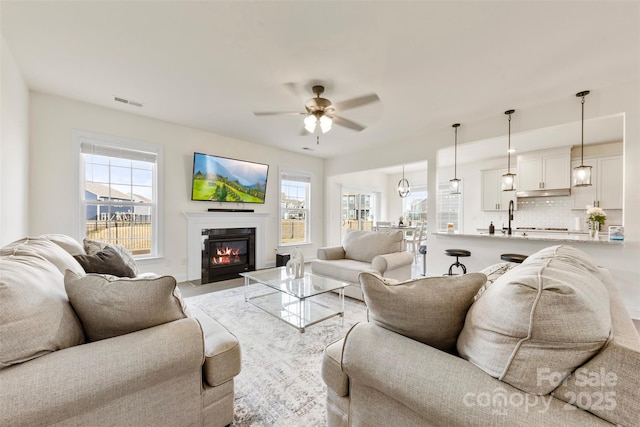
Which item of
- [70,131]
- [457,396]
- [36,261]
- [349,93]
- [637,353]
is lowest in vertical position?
[457,396]

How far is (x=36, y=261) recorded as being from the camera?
1195 mm

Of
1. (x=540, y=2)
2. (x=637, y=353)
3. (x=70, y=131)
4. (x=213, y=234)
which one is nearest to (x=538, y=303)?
(x=637, y=353)

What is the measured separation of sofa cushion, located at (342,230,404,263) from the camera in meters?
3.79

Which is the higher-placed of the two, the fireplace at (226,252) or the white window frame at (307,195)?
the white window frame at (307,195)

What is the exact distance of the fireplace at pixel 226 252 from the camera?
4.48 m

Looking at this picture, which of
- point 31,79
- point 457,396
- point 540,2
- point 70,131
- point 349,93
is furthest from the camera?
point 70,131

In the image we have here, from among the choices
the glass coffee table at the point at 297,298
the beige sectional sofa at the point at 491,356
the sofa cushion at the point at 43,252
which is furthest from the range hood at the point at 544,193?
the sofa cushion at the point at 43,252

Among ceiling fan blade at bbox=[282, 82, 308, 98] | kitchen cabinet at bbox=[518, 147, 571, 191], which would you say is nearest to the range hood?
kitchen cabinet at bbox=[518, 147, 571, 191]

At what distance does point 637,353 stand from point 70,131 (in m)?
5.13

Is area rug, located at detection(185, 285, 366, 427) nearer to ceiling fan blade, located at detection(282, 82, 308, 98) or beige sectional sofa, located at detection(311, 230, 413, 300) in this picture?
beige sectional sofa, located at detection(311, 230, 413, 300)

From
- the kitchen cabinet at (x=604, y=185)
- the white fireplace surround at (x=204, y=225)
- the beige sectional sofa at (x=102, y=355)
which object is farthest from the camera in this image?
the kitchen cabinet at (x=604, y=185)

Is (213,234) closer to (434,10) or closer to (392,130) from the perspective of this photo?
(392,130)

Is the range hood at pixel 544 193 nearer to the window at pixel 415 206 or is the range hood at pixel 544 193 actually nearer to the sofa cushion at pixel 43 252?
the window at pixel 415 206

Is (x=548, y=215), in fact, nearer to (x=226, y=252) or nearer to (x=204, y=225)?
(x=226, y=252)
